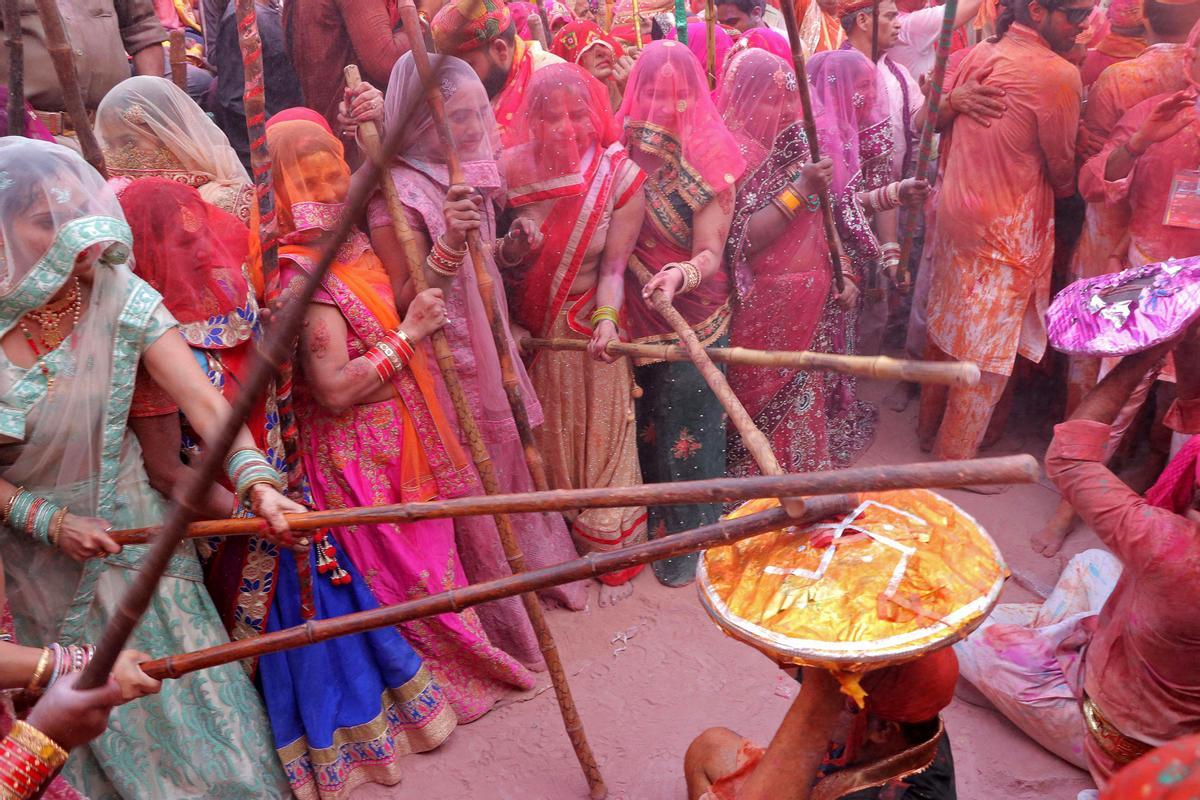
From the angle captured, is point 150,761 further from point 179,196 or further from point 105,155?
point 105,155

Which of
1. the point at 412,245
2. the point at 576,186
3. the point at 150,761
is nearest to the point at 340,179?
the point at 412,245

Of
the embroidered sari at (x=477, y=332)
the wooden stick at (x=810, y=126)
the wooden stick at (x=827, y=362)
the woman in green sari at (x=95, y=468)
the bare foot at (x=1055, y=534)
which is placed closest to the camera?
the wooden stick at (x=827, y=362)

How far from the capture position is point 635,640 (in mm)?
4109

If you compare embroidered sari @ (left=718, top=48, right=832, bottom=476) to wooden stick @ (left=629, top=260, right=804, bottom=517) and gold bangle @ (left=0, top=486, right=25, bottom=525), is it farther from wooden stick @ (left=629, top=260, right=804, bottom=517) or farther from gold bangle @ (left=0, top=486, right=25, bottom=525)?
gold bangle @ (left=0, top=486, right=25, bottom=525)

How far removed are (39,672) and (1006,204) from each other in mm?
4760

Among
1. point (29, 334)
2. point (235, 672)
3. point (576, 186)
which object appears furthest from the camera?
point (576, 186)

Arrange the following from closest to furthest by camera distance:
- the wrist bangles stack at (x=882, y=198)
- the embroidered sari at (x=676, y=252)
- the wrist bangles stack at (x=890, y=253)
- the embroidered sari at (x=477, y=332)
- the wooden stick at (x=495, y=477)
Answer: the wooden stick at (x=495, y=477) < the embroidered sari at (x=477, y=332) < the embroidered sari at (x=676, y=252) < the wrist bangles stack at (x=882, y=198) < the wrist bangles stack at (x=890, y=253)

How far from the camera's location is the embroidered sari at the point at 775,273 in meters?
4.54

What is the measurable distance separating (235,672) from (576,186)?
239 cm

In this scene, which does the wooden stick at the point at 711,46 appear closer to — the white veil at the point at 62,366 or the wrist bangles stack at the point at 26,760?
the white veil at the point at 62,366

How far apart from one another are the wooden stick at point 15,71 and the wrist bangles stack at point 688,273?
247 centimetres

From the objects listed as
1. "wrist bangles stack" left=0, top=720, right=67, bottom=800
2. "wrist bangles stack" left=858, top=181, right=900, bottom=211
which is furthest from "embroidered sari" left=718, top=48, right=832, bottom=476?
"wrist bangles stack" left=0, top=720, right=67, bottom=800

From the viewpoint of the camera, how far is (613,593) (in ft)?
14.4

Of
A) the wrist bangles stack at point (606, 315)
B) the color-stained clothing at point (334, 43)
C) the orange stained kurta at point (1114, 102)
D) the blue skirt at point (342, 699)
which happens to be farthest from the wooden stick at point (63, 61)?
the orange stained kurta at point (1114, 102)
